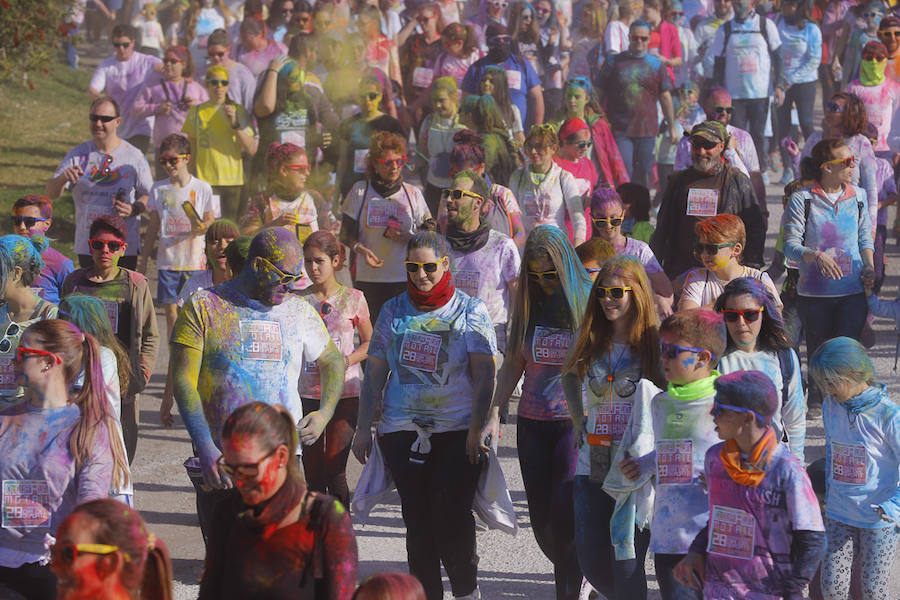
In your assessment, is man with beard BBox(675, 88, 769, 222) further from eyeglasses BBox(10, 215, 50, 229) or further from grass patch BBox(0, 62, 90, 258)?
grass patch BBox(0, 62, 90, 258)

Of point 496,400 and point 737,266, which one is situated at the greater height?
point 737,266

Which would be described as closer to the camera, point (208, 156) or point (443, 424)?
point (443, 424)

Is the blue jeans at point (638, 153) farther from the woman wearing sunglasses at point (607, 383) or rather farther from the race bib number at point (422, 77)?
the woman wearing sunglasses at point (607, 383)

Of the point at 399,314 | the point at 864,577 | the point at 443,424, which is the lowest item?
the point at 864,577

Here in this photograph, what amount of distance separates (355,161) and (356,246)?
2403 millimetres

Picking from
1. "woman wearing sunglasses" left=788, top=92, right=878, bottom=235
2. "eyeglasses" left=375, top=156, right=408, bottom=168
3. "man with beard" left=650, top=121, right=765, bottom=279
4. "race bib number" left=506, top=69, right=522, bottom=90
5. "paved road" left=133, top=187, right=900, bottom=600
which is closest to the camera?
"paved road" left=133, top=187, right=900, bottom=600

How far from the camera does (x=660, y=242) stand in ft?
30.4

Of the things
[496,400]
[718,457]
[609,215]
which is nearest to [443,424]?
[496,400]

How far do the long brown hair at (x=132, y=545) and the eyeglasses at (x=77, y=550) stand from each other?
0.01 metres

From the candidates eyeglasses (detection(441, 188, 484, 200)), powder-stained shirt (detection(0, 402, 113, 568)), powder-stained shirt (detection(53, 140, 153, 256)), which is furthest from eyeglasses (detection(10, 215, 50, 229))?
powder-stained shirt (detection(0, 402, 113, 568))

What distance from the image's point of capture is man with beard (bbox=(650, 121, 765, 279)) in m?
8.88

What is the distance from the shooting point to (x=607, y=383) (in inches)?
234

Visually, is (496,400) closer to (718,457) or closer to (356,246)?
(718,457)

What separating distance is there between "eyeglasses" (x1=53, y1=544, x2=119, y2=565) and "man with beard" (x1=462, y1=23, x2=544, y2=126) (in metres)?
9.77
